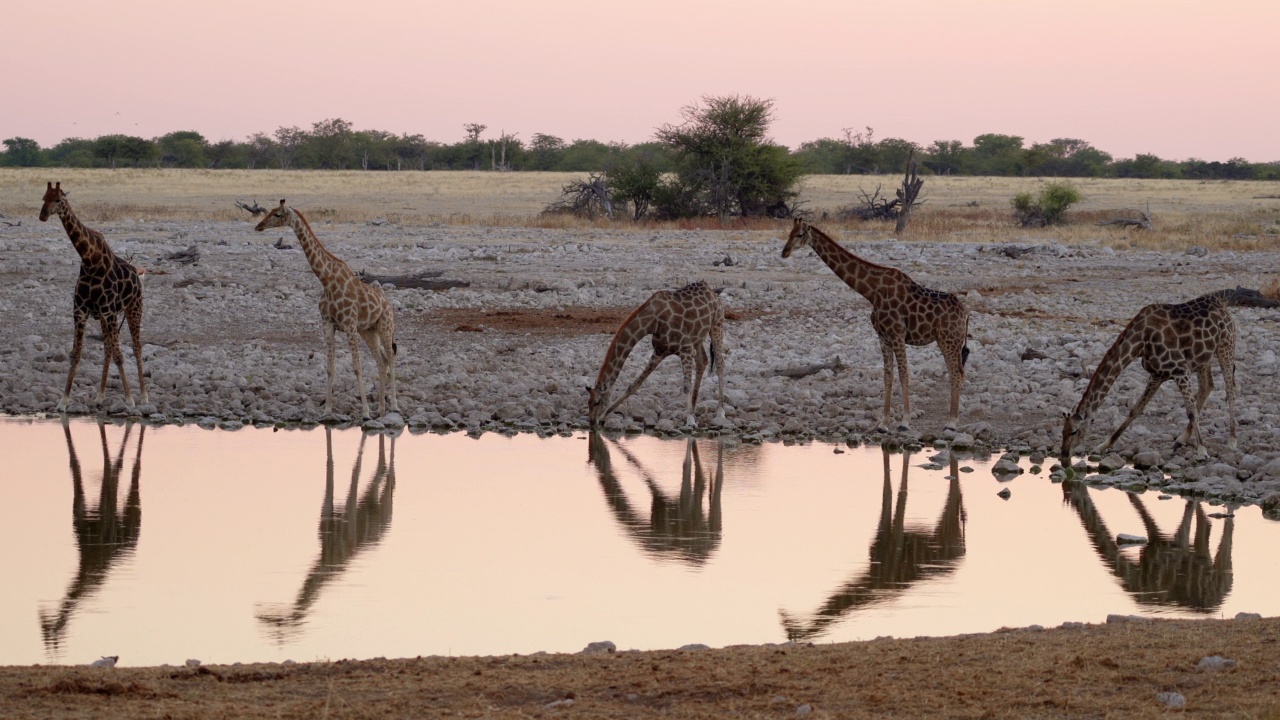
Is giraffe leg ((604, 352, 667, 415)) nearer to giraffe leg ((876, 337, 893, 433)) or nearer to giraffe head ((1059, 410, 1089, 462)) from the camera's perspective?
giraffe leg ((876, 337, 893, 433))

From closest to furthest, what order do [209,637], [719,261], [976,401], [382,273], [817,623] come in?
1. [209,637]
2. [817,623]
3. [976,401]
4. [382,273]
5. [719,261]

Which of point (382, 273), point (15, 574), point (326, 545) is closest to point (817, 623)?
point (326, 545)

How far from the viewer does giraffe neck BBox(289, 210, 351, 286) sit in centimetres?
1441

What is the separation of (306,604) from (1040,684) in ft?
14.0

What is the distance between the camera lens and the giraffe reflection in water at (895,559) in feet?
26.5

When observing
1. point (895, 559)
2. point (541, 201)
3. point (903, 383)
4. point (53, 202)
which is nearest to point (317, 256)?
point (53, 202)

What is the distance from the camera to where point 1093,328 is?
19.0m

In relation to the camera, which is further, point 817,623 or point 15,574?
point 15,574

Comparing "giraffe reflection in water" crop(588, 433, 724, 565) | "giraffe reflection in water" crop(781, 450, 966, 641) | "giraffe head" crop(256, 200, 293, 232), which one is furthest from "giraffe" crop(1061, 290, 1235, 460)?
"giraffe head" crop(256, 200, 293, 232)

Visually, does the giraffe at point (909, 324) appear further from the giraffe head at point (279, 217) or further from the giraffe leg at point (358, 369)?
the giraffe head at point (279, 217)

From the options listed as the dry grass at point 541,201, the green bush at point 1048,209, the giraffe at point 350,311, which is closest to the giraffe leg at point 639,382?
the giraffe at point 350,311

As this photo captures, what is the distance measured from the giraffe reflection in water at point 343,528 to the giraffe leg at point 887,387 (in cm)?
479

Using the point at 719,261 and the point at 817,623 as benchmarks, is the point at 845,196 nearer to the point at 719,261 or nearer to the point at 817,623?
the point at 719,261

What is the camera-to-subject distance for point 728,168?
44.2m
